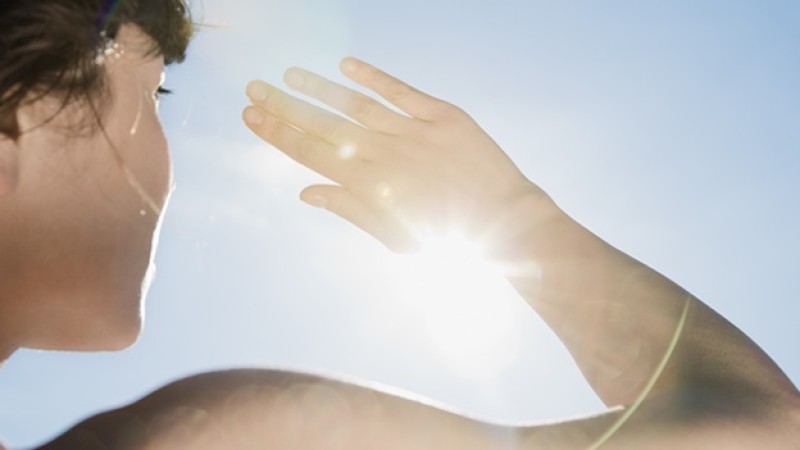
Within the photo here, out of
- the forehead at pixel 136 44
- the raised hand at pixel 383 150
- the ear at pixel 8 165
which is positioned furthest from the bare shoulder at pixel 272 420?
the forehead at pixel 136 44

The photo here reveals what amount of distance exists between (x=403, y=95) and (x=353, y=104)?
23 centimetres

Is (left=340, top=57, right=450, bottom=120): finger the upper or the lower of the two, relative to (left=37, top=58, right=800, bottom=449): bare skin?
upper

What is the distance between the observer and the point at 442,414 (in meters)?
1.62

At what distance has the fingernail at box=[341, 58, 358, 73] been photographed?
3.21 metres

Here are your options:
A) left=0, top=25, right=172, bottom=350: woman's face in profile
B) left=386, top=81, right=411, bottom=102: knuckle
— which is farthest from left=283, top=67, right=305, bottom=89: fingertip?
left=0, top=25, right=172, bottom=350: woman's face in profile

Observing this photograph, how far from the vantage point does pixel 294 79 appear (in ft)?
10.4

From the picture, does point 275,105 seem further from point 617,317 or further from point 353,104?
point 617,317

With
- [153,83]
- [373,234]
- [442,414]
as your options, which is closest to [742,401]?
[442,414]

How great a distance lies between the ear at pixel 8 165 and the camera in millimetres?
2352

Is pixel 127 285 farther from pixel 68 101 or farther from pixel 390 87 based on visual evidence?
pixel 390 87

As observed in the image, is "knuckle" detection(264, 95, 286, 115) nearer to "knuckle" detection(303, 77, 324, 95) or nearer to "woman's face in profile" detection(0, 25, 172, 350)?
"knuckle" detection(303, 77, 324, 95)

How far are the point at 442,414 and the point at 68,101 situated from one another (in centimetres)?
171

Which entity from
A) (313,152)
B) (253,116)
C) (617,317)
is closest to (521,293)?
(617,317)

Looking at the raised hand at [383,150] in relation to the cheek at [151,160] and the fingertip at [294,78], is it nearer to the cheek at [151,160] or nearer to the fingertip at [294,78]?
the fingertip at [294,78]
